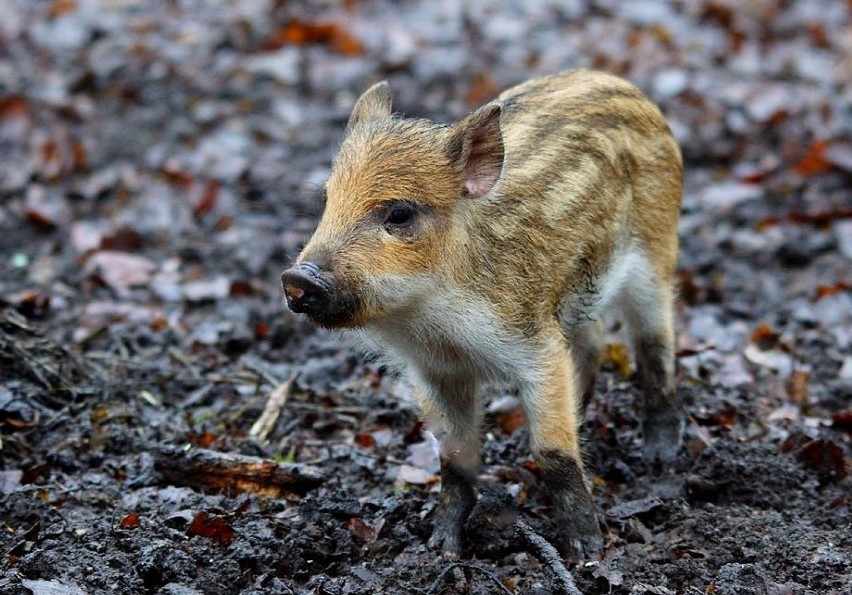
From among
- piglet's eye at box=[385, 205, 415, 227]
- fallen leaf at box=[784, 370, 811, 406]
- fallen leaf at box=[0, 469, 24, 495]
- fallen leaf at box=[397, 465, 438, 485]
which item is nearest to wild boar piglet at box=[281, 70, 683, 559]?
piglet's eye at box=[385, 205, 415, 227]

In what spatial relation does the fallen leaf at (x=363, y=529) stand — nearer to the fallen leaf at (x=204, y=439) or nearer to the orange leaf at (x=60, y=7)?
the fallen leaf at (x=204, y=439)

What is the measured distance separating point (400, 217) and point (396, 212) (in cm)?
3

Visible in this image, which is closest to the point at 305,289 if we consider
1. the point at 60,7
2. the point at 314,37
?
the point at 314,37

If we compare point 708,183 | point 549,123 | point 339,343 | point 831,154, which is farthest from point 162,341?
point 831,154

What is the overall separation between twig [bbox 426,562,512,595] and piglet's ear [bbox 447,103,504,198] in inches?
56.8

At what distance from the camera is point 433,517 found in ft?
16.9

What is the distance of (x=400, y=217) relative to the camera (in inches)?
181

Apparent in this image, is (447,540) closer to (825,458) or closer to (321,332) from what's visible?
(825,458)

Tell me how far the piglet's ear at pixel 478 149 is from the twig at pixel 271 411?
5.99ft

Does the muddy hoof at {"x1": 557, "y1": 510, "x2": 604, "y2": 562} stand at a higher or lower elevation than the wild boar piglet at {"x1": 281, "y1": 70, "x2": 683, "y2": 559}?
lower

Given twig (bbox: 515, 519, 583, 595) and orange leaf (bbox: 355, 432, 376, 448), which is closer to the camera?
twig (bbox: 515, 519, 583, 595)

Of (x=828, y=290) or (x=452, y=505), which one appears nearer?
(x=452, y=505)

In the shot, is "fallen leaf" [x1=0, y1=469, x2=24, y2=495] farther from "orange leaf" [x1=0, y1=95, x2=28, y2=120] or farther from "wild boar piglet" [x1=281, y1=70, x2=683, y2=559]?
"orange leaf" [x1=0, y1=95, x2=28, y2=120]

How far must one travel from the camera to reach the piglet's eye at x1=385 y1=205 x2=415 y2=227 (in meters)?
4.58
